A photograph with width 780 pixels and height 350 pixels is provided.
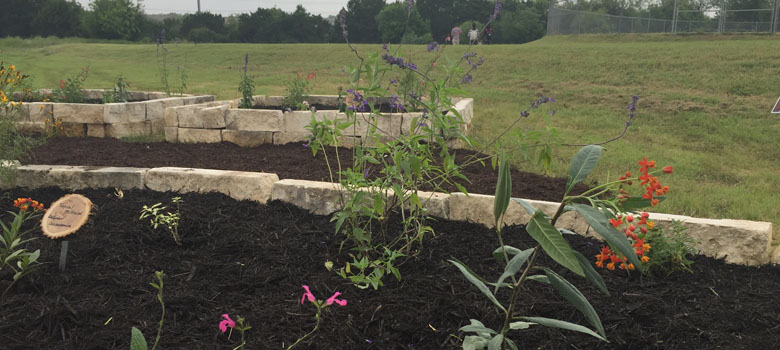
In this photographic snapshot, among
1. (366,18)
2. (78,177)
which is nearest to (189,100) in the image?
(78,177)

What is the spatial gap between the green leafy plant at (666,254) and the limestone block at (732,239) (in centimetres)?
23

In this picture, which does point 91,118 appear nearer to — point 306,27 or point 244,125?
point 244,125

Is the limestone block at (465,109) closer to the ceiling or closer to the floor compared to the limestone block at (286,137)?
closer to the ceiling

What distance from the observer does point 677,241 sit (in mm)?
2750

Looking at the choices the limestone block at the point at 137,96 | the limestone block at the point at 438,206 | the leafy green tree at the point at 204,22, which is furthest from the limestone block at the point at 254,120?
the leafy green tree at the point at 204,22

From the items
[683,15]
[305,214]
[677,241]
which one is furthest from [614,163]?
[683,15]

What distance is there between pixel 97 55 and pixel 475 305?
2503 cm

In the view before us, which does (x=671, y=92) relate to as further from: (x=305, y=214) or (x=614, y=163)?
(x=305, y=214)

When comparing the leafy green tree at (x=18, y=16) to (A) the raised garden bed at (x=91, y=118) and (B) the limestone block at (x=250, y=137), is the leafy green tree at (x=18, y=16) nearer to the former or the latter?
(A) the raised garden bed at (x=91, y=118)

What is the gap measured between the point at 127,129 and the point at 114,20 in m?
43.5

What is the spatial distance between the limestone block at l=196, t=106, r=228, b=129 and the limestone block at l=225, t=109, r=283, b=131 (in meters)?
Result: 0.06

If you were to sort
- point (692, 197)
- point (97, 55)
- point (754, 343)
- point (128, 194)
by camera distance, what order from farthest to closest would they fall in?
point (97, 55)
point (692, 197)
point (128, 194)
point (754, 343)

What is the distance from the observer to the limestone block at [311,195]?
140 inches

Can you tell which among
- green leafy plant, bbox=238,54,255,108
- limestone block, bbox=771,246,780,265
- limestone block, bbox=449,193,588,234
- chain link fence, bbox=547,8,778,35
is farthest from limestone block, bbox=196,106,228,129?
chain link fence, bbox=547,8,778,35
